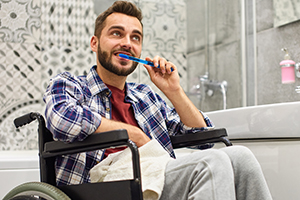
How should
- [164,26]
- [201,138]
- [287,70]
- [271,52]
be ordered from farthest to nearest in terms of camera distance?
1. [164,26]
2. [271,52]
3. [287,70]
4. [201,138]

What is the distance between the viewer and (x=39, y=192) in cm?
82

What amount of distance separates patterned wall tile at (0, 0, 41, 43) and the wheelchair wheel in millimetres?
1495

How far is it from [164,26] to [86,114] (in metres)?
1.64

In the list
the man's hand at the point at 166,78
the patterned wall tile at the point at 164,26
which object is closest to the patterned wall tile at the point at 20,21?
the patterned wall tile at the point at 164,26

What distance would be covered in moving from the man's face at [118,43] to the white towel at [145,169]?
38 centimetres

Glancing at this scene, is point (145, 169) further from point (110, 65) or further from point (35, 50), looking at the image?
point (35, 50)

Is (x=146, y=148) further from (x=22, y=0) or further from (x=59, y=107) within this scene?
(x=22, y=0)

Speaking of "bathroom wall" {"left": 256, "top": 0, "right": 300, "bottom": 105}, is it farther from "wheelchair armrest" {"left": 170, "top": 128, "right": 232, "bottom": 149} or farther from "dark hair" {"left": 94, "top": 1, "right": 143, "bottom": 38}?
"dark hair" {"left": 94, "top": 1, "right": 143, "bottom": 38}

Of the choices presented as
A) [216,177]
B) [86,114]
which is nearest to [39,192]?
[86,114]

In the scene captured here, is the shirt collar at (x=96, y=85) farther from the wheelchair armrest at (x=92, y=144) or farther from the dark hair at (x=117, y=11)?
the wheelchair armrest at (x=92, y=144)

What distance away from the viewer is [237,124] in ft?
4.41

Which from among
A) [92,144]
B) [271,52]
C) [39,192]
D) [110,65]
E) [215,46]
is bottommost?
[39,192]

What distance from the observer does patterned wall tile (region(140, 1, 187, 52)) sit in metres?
2.38

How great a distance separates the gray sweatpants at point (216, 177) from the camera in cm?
75
